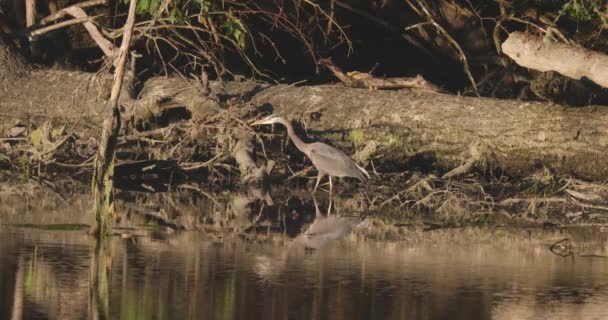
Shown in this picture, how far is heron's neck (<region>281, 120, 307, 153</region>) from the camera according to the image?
1383cm

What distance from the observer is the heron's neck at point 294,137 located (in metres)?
13.8

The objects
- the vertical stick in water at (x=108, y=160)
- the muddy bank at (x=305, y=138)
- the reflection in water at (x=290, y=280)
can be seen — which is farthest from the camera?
the muddy bank at (x=305, y=138)

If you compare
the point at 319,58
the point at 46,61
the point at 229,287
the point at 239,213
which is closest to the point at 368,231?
the point at 239,213

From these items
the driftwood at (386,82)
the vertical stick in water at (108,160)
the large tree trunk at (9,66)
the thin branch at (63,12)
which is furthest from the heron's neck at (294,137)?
the vertical stick in water at (108,160)

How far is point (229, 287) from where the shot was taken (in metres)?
7.48

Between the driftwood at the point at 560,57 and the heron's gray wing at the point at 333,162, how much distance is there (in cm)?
209

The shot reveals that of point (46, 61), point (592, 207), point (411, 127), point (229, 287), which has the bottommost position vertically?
point (229, 287)

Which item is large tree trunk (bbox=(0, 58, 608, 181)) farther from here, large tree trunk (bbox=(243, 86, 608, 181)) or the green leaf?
the green leaf

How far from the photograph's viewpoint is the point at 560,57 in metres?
13.1

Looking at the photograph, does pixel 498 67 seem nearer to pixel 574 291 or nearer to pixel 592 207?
pixel 592 207

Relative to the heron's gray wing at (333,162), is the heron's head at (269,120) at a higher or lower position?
higher

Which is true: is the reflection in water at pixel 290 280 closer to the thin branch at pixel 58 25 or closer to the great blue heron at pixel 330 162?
the great blue heron at pixel 330 162

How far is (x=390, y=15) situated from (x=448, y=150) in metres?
4.39

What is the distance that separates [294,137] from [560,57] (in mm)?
3039
